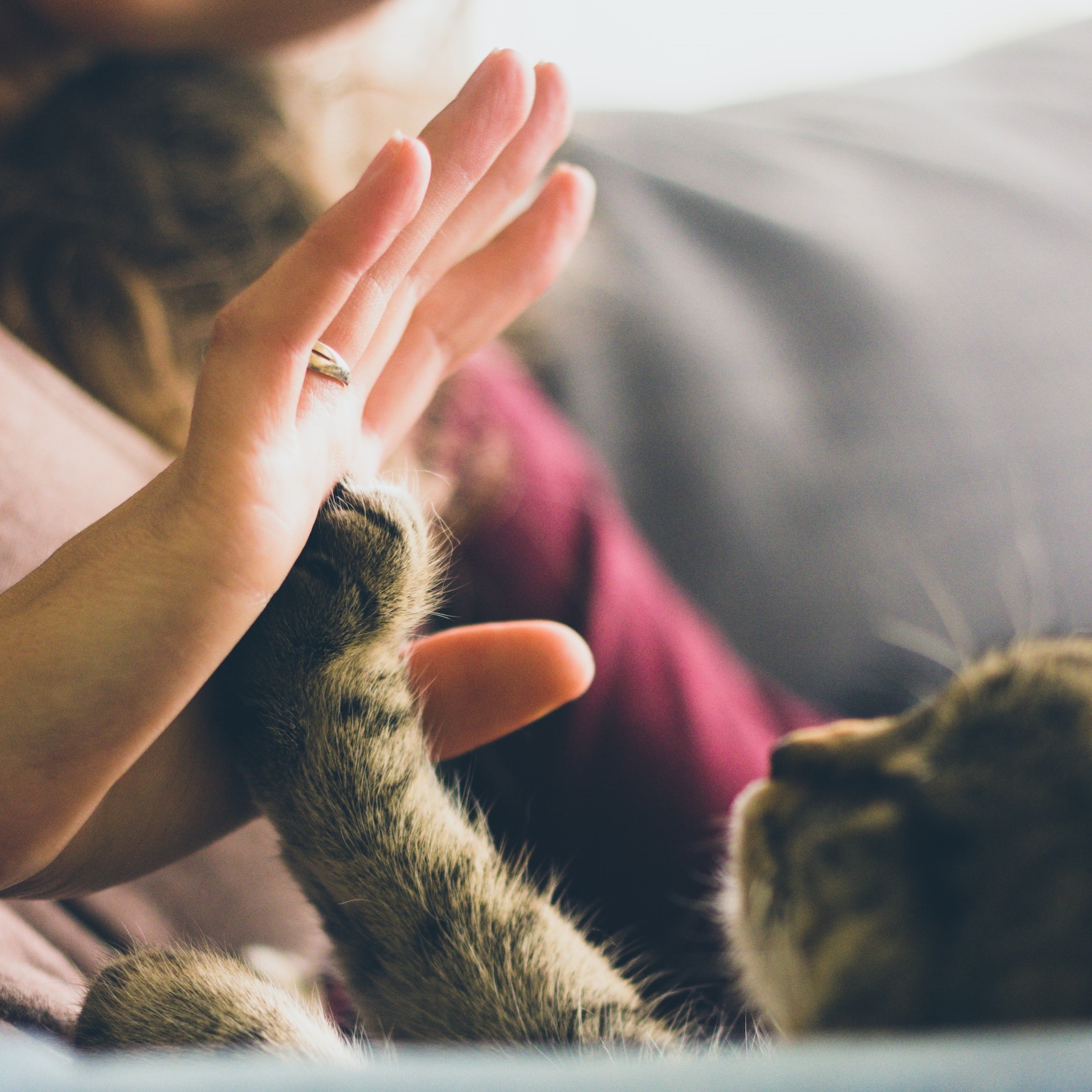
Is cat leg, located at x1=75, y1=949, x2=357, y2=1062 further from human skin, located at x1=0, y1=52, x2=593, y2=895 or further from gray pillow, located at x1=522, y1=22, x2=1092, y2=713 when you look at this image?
gray pillow, located at x1=522, y1=22, x2=1092, y2=713

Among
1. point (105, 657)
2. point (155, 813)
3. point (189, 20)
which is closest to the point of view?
point (105, 657)

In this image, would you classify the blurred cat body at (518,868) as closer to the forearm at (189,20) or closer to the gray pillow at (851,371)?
the gray pillow at (851,371)

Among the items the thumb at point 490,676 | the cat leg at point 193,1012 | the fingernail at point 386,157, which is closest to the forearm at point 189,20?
the fingernail at point 386,157

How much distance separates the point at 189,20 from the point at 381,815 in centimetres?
80

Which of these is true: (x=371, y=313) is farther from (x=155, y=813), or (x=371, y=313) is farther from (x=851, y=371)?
(x=851, y=371)

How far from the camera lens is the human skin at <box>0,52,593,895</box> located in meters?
0.33

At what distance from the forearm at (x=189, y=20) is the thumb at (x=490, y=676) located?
0.66m

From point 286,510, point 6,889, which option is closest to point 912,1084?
point 286,510

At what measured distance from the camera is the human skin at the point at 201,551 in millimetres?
329

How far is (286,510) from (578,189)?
35 cm

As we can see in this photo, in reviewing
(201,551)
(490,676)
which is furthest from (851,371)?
(201,551)

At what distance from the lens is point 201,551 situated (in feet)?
1.08

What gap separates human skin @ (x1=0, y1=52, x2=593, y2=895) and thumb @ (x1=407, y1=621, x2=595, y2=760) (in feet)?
0.37

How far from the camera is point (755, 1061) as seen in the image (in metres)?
0.21
